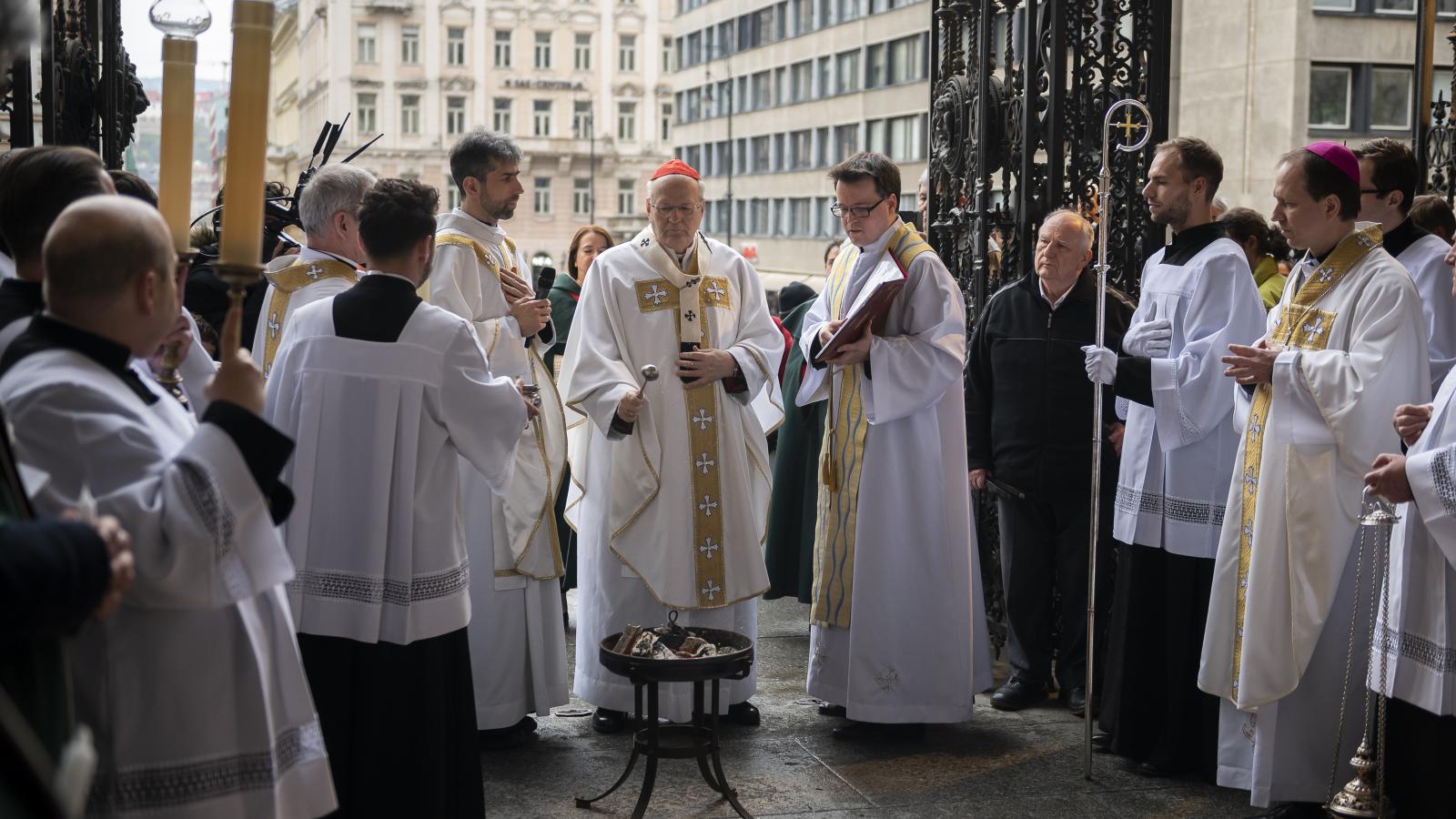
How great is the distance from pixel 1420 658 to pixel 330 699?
9.70 feet

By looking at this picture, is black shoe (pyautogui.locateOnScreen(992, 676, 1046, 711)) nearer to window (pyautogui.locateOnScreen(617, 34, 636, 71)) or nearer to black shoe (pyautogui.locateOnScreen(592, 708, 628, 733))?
black shoe (pyautogui.locateOnScreen(592, 708, 628, 733))

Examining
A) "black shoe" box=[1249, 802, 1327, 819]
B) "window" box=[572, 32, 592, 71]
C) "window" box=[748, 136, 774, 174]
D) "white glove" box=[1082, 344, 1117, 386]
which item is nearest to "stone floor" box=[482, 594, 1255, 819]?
"black shoe" box=[1249, 802, 1327, 819]

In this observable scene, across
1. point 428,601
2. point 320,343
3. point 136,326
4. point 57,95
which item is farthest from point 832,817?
point 57,95

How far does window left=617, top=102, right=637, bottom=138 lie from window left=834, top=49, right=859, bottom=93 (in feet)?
69.5

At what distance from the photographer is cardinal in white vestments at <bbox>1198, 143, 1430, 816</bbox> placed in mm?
4383

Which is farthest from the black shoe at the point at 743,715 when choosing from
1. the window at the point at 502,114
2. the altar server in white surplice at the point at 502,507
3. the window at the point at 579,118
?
the window at the point at 579,118

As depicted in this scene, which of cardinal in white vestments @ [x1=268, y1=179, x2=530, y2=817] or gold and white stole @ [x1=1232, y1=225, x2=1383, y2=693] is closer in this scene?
cardinal in white vestments @ [x1=268, y1=179, x2=530, y2=817]

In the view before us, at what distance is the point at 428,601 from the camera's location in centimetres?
389

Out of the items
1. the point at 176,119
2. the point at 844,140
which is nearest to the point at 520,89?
the point at 844,140

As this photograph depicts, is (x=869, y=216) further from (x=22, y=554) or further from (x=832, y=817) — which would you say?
(x=22, y=554)

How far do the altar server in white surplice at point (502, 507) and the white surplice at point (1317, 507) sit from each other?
8.44 feet

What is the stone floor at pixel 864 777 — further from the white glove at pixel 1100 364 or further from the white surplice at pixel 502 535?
the white glove at pixel 1100 364

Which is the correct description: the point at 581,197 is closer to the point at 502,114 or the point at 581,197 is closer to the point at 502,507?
the point at 502,114

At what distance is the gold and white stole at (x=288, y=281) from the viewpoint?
472cm
